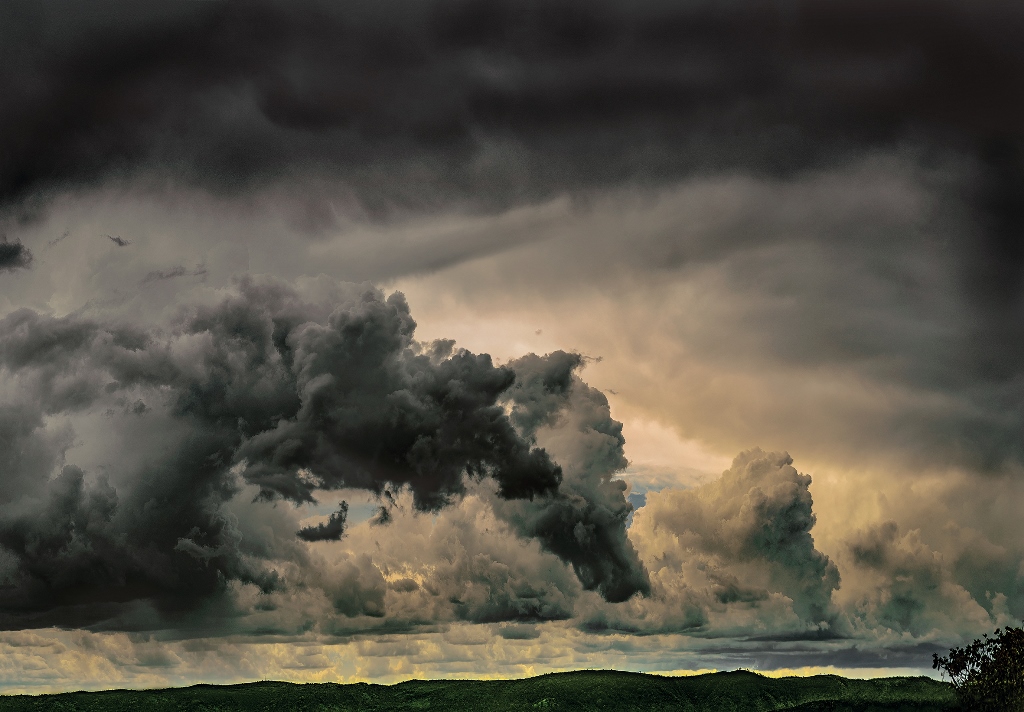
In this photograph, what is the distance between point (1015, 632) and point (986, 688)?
1230 cm

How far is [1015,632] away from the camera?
572 feet

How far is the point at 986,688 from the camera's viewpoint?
177000mm
